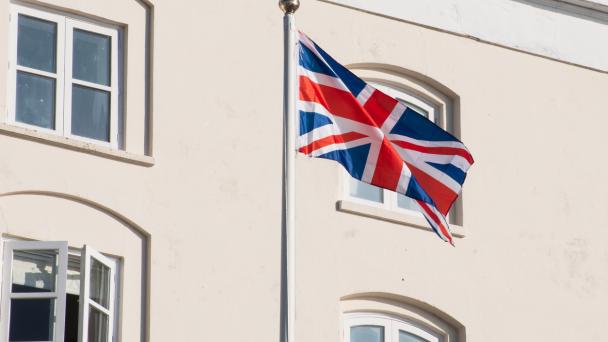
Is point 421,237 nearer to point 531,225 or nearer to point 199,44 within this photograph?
point 531,225

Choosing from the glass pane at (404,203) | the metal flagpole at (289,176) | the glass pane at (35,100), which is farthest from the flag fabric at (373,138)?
the glass pane at (404,203)

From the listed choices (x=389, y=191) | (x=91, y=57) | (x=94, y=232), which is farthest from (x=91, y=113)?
(x=389, y=191)

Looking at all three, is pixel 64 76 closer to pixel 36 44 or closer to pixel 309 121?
A: pixel 36 44

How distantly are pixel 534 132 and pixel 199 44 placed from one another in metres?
4.04

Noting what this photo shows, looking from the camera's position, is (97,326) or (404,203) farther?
(404,203)

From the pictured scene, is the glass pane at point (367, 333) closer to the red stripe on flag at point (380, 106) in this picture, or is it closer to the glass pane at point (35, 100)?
the red stripe on flag at point (380, 106)

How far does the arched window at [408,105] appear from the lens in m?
22.3

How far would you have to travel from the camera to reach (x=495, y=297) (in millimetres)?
22766

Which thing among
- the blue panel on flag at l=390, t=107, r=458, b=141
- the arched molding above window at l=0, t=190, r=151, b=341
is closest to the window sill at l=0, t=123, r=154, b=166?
the arched molding above window at l=0, t=190, r=151, b=341

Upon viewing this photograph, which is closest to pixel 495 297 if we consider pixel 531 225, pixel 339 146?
pixel 531 225

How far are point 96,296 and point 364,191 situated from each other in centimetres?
354

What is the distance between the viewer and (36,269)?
1991 cm

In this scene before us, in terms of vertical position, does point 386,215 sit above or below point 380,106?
below

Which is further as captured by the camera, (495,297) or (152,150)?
(495,297)
